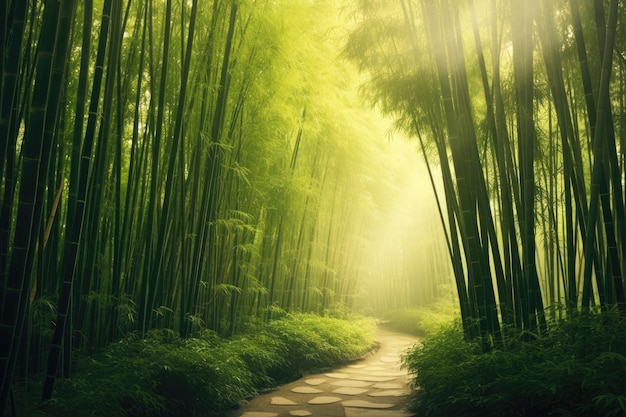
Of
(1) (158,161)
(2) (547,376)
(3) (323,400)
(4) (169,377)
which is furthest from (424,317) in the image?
(2) (547,376)

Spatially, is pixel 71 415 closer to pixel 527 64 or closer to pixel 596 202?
pixel 596 202

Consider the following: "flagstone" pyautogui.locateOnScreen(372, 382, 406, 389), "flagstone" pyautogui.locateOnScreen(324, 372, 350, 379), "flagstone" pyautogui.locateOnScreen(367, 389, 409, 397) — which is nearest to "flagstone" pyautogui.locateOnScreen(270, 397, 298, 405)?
"flagstone" pyautogui.locateOnScreen(367, 389, 409, 397)

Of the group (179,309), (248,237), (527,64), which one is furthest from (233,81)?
(527,64)

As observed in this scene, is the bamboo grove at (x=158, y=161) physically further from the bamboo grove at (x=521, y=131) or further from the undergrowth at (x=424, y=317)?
the undergrowth at (x=424, y=317)

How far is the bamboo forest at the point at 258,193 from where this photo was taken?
2.30 m

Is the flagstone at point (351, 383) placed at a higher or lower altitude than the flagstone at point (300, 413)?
lower

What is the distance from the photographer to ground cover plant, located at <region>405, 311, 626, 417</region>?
2125 millimetres

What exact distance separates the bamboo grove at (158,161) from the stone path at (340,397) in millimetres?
839

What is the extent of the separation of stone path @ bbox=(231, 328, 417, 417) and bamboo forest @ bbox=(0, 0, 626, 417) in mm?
63

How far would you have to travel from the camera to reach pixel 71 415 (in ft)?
7.43

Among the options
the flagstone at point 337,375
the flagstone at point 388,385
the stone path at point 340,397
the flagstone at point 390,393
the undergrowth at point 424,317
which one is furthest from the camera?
the undergrowth at point 424,317

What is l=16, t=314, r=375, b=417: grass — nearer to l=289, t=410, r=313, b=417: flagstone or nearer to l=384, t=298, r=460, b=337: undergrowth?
l=289, t=410, r=313, b=417: flagstone

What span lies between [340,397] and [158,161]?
2.25m

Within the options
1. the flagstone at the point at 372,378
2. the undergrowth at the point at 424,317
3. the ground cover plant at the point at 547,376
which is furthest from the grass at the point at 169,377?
the undergrowth at the point at 424,317
